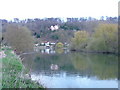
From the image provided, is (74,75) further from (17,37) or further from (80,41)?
(80,41)

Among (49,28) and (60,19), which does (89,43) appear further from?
(60,19)

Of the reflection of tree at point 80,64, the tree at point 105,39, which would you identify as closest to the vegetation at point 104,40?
the tree at point 105,39

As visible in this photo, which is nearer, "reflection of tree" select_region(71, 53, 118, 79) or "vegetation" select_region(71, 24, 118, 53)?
"reflection of tree" select_region(71, 53, 118, 79)

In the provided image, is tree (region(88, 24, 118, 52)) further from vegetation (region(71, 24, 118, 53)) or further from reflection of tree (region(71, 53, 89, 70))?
reflection of tree (region(71, 53, 89, 70))

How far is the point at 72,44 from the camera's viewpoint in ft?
96.2

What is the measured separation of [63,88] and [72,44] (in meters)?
22.9

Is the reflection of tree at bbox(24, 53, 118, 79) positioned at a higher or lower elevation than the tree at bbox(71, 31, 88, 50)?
higher

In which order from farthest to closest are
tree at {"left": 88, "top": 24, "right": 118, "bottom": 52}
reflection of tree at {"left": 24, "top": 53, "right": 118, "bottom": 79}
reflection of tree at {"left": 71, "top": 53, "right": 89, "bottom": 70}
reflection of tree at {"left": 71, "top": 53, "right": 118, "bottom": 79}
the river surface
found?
tree at {"left": 88, "top": 24, "right": 118, "bottom": 52}
reflection of tree at {"left": 71, "top": 53, "right": 89, "bottom": 70}
reflection of tree at {"left": 24, "top": 53, "right": 118, "bottom": 79}
reflection of tree at {"left": 71, "top": 53, "right": 118, "bottom": 79}
the river surface

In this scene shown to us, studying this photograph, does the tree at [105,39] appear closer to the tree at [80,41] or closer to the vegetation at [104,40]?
the vegetation at [104,40]

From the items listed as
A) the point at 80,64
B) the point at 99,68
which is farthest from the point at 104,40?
the point at 99,68

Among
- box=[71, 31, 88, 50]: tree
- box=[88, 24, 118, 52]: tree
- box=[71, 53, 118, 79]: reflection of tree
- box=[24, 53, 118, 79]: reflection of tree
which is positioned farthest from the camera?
box=[71, 31, 88, 50]: tree

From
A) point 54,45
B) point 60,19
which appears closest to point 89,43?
point 54,45

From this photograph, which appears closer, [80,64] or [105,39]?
[80,64]

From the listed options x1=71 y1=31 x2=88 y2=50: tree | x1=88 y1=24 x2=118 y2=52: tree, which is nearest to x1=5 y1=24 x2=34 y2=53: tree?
x1=88 y1=24 x2=118 y2=52: tree
